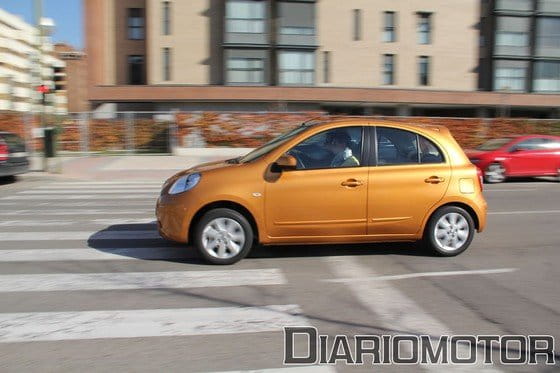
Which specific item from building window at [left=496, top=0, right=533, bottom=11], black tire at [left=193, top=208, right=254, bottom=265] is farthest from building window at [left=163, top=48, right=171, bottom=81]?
black tire at [left=193, top=208, right=254, bottom=265]

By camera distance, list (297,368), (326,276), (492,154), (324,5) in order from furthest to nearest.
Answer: (324,5)
(492,154)
(326,276)
(297,368)

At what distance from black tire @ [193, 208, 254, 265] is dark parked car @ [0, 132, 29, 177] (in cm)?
1015

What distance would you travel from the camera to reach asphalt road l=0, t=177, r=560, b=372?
3.97 meters

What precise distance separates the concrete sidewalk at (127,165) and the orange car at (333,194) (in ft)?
36.6

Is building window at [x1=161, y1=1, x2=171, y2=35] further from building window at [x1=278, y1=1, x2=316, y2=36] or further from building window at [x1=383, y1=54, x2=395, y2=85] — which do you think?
building window at [x1=383, y1=54, x2=395, y2=85]

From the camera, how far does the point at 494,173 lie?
15945 millimetres

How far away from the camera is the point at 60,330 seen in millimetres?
4309

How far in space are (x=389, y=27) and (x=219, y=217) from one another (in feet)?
120

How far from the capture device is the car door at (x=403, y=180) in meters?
6.45

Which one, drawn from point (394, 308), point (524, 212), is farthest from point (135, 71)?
point (394, 308)

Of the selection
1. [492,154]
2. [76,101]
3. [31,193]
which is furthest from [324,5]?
[31,193]

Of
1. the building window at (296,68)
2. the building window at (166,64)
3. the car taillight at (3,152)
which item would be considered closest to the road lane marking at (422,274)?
the car taillight at (3,152)

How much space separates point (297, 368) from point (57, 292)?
2.75 m

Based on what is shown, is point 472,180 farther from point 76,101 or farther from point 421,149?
point 76,101
